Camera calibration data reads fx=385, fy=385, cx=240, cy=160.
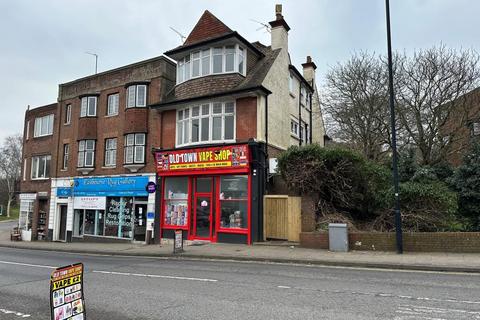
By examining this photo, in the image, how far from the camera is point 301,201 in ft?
54.2

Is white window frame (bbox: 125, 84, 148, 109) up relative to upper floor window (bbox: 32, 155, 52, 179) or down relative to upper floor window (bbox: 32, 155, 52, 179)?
up

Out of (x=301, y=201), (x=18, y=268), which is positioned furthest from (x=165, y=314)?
(x=301, y=201)

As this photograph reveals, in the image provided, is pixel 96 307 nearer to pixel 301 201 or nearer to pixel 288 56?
pixel 301 201

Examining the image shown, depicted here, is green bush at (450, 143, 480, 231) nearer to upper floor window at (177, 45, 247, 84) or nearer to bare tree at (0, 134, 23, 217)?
upper floor window at (177, 45, 247, 84)

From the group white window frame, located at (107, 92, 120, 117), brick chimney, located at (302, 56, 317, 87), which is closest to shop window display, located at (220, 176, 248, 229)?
white window frame, located at (107, 92, 120, 117)

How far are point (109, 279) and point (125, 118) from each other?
14.8 m

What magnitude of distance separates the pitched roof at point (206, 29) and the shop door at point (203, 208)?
7.86m

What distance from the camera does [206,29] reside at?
70.4ft

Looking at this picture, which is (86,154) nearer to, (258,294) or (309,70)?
(309,70)

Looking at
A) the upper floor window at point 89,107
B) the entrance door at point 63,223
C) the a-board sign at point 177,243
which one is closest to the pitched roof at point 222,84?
the upper floor window at point 89,107

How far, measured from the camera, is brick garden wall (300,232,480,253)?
42.5ft

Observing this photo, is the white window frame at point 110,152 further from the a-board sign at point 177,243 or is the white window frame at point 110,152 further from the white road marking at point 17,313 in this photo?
the white road marking at point 17,313

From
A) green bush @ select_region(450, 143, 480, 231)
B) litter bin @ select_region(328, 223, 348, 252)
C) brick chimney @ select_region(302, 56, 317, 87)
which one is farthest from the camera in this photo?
brick chimney @ select_region(302, 56, 317, 87)

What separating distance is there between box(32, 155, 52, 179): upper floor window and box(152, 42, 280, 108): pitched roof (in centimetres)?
1294
